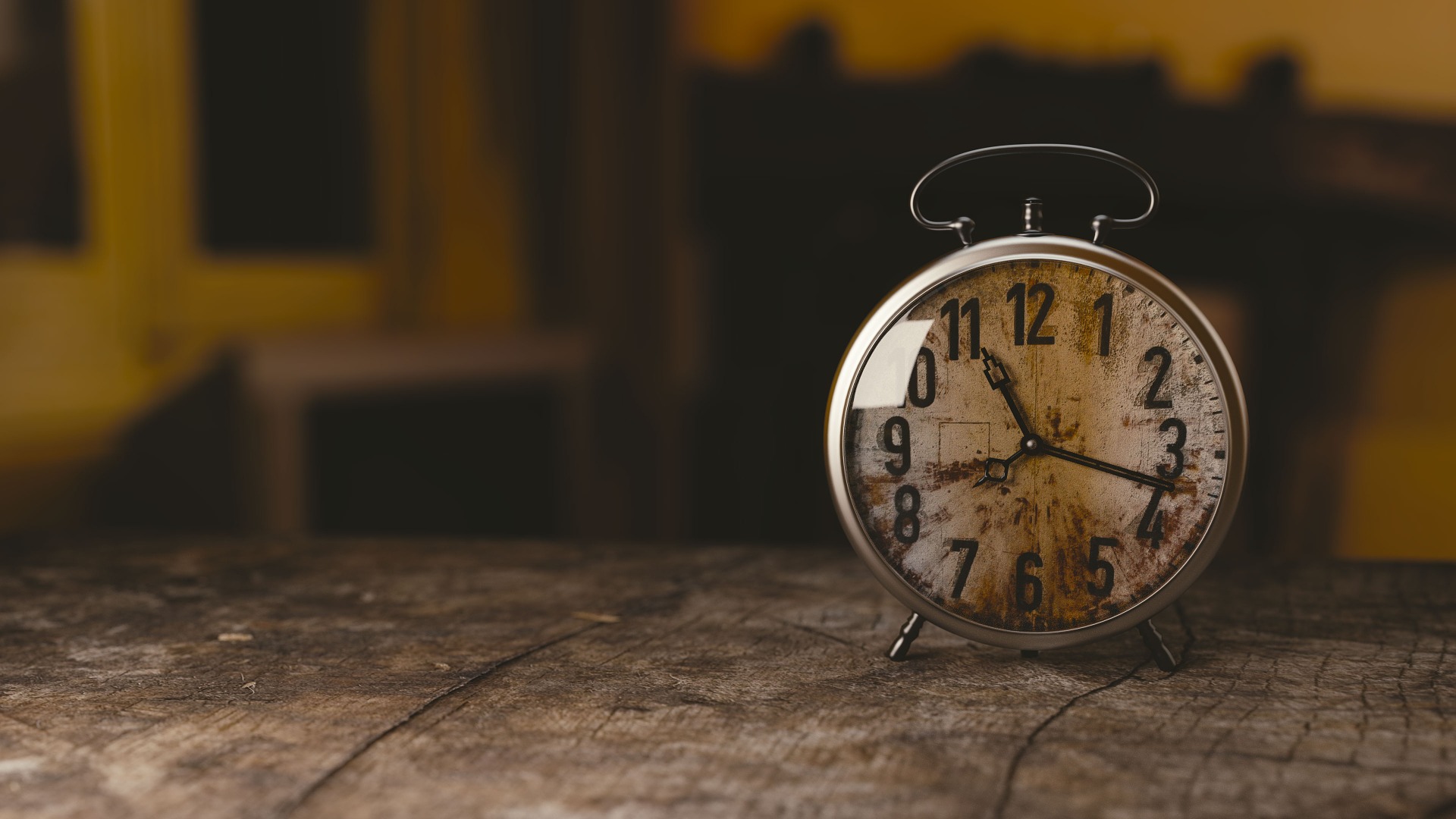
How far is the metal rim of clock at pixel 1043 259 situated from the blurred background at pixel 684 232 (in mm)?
1407

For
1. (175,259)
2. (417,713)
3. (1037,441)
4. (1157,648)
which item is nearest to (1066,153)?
(1037,441)

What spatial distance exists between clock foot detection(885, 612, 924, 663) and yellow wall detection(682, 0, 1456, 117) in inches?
73.9

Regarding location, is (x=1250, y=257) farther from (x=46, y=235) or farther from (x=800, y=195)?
(x=46, y=235)

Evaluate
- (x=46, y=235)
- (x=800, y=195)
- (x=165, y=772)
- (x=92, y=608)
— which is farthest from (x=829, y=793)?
(x=800, y=195)

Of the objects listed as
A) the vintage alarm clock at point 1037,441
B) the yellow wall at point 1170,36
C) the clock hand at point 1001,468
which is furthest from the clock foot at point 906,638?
the yellow wall at point 1170,36

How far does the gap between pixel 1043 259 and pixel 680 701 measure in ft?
1.33

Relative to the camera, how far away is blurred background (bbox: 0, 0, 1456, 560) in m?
2.11

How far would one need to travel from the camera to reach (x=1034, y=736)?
732 millimetres

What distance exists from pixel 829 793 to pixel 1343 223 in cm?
237

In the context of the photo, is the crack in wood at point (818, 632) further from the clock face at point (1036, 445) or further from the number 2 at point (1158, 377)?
the number 2 at point (1158, 377)

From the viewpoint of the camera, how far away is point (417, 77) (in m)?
2.55

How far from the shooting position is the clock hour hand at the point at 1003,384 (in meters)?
0.86

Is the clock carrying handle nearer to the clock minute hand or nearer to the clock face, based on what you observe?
the clock face

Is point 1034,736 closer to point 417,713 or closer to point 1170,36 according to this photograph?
point 417,713
